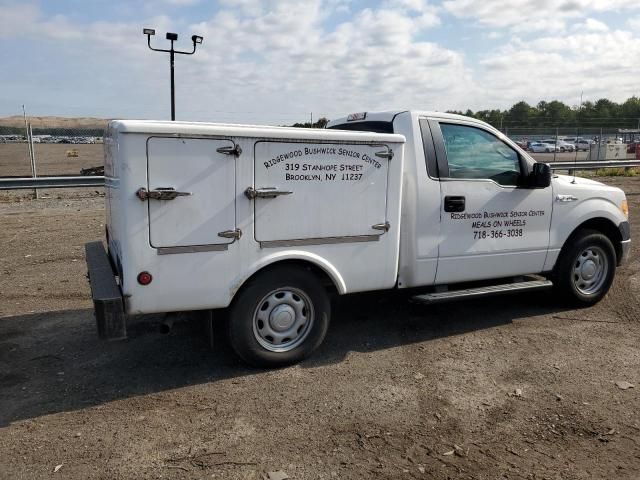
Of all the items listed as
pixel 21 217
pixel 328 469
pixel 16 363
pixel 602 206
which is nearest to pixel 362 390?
pixel 328 469

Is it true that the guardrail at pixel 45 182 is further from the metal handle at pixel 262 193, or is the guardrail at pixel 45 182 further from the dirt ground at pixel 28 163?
the metal handle at pixel 262 193

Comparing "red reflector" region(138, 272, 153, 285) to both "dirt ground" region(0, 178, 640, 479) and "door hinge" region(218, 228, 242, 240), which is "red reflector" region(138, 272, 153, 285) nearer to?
"door hinge" region(218, 228, 242, 240)

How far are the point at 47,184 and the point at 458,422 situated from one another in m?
11.5

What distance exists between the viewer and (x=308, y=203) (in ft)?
14.1

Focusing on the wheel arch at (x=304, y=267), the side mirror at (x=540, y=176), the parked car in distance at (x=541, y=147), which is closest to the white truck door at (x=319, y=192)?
the wheel arch at (x=304, y=267)

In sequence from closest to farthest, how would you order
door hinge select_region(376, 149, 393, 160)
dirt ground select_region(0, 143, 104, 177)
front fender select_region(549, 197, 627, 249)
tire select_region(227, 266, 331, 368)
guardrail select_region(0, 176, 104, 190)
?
1. tire select_region(227, 266, 331, 368)
2. door hinge select_region(376, 149, 393, 160)
3. front fender select_region(549, 197, 627, 249)
4. guardrail select_region(0, 176, 104, 190)
5. dirt ground select_region(0, 143, 104, 177)

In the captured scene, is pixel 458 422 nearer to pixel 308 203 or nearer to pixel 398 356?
pixel 398 356

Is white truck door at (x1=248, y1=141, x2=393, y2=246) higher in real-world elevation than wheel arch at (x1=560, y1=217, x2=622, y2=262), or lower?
higher

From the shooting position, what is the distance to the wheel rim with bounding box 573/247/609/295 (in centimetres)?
594

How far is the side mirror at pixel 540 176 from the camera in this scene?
5355 mm

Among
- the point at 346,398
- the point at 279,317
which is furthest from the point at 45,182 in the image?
the point at 346,398

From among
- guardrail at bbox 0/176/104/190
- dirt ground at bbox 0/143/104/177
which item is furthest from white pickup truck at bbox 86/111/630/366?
dirt ground at bbox 0/143/104/177

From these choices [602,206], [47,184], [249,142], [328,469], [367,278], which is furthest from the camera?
[47,184]

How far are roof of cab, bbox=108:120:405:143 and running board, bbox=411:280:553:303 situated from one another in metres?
1.44
